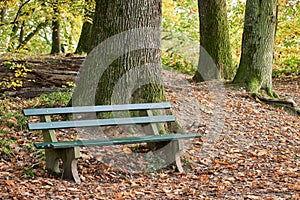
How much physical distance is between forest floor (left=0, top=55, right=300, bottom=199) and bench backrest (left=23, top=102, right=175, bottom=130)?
1.52ft

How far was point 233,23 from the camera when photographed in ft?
64.7

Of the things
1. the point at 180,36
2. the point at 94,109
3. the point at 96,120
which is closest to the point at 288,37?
the point at 180,36

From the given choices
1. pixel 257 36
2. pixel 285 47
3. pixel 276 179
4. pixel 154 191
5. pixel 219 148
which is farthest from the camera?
pixel 285 47

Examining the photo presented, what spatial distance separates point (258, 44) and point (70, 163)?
259 inches

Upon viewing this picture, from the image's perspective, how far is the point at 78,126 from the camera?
589cm

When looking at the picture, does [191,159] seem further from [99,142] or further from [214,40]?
[214,40]

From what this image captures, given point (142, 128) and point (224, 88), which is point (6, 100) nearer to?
point (142, 128)

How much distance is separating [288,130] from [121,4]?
Result: 156 inches

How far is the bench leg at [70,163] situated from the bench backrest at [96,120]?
0.35 metres

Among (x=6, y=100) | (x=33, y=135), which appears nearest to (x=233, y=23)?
(x=6, y=100)

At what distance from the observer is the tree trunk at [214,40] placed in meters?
12.1

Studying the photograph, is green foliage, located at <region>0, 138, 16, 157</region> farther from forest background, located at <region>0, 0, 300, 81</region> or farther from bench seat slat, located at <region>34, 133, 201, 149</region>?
forest background, located at <region>0, 0, 300, 81</region>

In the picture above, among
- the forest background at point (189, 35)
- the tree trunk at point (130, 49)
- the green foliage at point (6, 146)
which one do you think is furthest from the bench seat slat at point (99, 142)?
the forest background at point (189, 35)

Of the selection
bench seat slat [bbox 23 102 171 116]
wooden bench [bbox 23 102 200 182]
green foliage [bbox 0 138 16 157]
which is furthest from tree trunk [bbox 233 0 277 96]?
green foliage [bbox 0 138 16 157]
